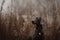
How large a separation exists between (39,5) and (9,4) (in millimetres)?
402

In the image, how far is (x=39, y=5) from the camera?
113 inches

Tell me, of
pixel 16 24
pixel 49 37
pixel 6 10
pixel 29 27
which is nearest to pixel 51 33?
pixel 49 37

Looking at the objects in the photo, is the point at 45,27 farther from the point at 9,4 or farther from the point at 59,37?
the point at 9,4

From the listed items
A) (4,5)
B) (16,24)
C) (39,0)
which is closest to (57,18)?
(39,0)

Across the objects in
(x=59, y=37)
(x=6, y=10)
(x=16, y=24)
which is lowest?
(x=59, y=37)

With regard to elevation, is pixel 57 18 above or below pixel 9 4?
below

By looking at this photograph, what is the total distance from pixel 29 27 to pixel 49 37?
29 centimetres

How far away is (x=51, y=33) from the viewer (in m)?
2.83

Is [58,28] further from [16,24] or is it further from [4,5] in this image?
[4,5]

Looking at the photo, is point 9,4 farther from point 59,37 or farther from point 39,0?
point 59,37

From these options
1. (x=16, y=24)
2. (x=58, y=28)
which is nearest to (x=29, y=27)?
(x=16, y=24)

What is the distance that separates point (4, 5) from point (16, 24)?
306 millimetres

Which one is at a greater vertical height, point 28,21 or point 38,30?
point 28,21

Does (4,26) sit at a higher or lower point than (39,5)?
lower
